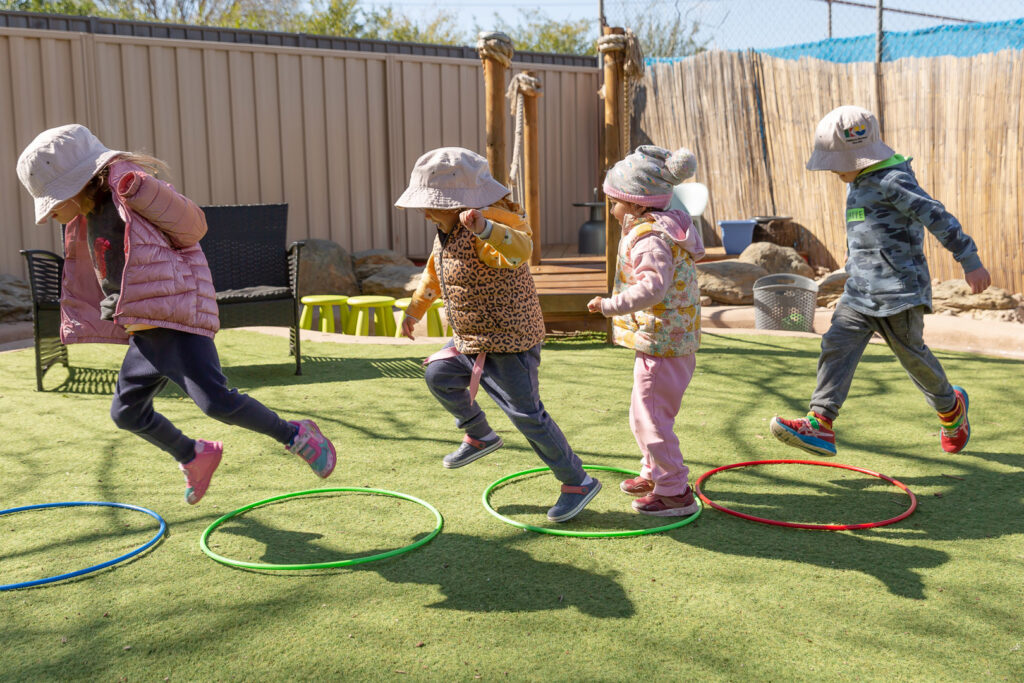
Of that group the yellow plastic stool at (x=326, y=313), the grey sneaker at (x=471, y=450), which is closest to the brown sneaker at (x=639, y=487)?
the grey sneaker at (x=471, y=450)

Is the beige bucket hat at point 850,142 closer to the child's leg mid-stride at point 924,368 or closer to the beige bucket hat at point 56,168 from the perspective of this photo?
the child's leg mid-stride at point 924,368

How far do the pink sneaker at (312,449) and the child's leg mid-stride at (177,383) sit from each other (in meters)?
0.02

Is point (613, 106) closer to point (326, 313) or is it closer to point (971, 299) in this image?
point (326, 313)

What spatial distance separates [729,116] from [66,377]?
7.93 metres

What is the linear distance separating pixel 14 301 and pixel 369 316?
340cm

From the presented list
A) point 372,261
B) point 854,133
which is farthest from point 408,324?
point 372,261

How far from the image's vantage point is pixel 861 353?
381 centimetres

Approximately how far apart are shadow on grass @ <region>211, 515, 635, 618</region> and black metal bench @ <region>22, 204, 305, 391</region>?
2.80 meters

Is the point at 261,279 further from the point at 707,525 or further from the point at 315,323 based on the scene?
the point at 707,525

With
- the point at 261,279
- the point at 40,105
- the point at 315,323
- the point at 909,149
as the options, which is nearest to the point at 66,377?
the point at 261,279

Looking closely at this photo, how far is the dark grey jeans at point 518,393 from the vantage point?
3148 millimetres

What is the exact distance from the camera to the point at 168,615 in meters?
2.52

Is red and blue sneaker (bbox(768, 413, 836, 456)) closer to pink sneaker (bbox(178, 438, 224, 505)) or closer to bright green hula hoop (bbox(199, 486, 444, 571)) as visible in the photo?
bright green hula hoop (bbox(199, 486, 444, 571))

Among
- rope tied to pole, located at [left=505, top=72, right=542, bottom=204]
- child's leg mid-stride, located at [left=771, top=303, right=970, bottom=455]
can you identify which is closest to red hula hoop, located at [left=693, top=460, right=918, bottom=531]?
child's leg mid-stride, located at [left=771, top=303, right=970, bottom=455]
